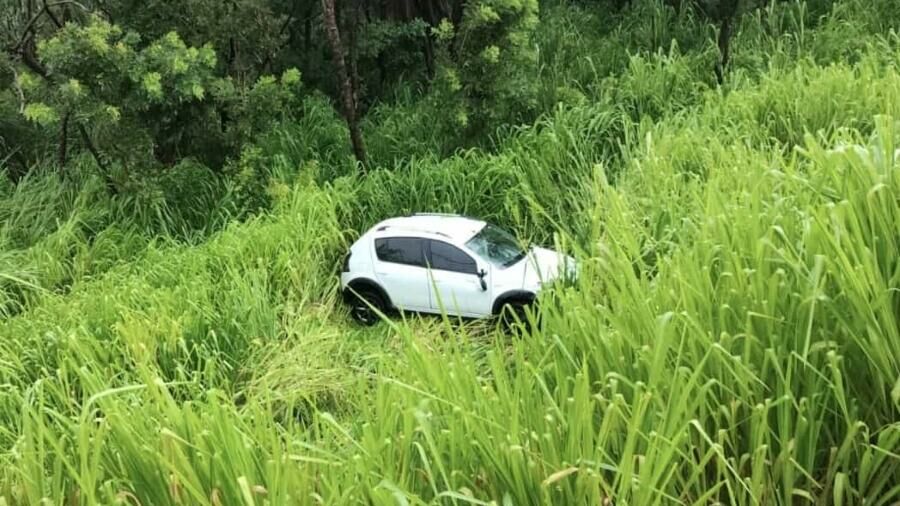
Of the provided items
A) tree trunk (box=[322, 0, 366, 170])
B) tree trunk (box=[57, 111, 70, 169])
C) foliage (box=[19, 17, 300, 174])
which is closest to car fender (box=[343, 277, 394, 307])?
tree trunk (box=[322, 0, 366, 170])

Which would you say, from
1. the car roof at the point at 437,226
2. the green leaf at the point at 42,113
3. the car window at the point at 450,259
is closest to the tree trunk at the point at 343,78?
the car roof at the point at 437,226

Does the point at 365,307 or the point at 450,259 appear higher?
the point at 450,259

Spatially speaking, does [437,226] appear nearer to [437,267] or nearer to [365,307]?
[437,267]

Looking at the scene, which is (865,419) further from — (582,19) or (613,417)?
(582,19)

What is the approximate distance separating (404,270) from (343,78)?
2571 millimetres

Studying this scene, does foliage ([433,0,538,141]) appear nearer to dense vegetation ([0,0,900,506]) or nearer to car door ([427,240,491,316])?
dense vegetation ([0,0,900,506])

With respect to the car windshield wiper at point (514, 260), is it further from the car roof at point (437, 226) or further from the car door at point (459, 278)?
the car roof at point (437, 226)

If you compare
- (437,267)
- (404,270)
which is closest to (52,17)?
(404,270)

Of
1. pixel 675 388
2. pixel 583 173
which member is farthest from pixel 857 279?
pixel 583 173

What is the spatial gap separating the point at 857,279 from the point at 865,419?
1.16ft

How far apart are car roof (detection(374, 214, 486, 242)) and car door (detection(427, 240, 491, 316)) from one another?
0.39 ft

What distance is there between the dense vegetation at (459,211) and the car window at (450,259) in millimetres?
550

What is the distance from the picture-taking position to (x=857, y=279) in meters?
1.84

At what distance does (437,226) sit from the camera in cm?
698
